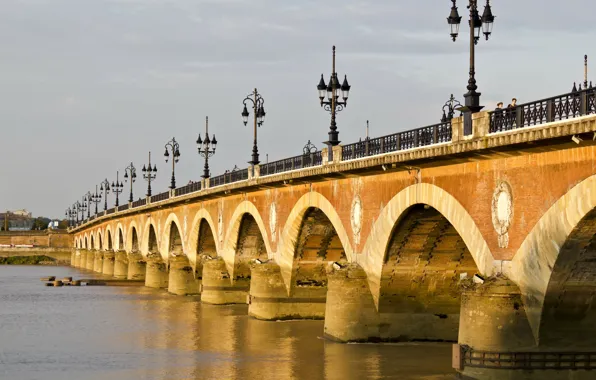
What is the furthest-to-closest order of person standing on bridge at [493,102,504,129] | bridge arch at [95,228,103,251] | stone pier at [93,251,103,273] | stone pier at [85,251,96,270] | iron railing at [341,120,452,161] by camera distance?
1. bridge arch at [95,228,103,251]
2. stone pier at [85,251,96,270]
3. stone pier at [93,251,103,273]
4. iron railing at [341,120,452,161]
5. person standing on bridge at [493,102,504,129]

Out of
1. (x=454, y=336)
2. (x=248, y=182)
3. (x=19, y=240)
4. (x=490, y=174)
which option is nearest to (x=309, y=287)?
(x=248, y=182)

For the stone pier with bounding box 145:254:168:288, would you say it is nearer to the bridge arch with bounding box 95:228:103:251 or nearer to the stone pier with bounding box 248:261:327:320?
the stone pier with bounding box 248:261:327:320

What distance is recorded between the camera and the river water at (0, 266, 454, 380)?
29453mm

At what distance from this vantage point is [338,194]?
37.2 metres

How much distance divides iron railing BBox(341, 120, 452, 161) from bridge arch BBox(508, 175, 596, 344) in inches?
211

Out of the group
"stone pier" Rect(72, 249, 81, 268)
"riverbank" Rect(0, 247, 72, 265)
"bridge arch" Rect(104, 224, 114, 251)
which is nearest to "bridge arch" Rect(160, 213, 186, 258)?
"bridge arch" Rect(104, 224, 114, 251)

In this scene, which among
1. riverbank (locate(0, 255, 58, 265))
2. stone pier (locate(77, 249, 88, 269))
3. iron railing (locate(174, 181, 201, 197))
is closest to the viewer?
iron railing (locate(174, 181, 201, 197))

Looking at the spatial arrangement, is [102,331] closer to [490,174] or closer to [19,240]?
[490,174]

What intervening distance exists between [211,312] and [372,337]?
18072 millimetres

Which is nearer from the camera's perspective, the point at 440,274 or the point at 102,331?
the point at 440,274

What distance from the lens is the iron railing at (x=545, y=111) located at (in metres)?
21.1

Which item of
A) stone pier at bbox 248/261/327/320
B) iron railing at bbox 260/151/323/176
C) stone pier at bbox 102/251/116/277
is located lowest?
stone pier at bbox 248/261/327/320

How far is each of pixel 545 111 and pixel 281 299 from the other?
899 inches

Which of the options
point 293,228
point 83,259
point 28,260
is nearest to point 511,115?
point 293,228
